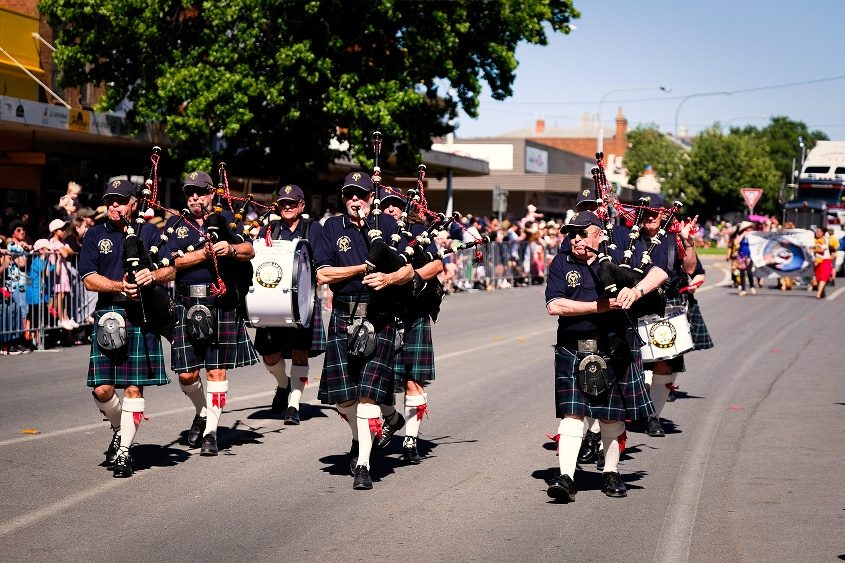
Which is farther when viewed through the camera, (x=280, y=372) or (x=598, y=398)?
(x=280, y=372)

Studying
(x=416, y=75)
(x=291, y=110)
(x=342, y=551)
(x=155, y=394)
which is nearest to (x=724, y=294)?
(x=416, y=75)

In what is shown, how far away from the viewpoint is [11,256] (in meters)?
15.5

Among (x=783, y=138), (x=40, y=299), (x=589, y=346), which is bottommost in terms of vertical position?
(x=40, y=299)

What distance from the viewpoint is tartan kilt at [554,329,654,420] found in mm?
7535

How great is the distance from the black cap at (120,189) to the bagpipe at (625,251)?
3.03 meters

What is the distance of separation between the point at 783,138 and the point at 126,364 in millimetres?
134278

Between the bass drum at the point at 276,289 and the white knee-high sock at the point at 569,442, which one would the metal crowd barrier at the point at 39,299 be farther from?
the white knee-high sock at the point at 569,442

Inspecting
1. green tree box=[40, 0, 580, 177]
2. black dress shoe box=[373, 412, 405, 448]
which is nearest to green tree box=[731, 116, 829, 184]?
green tree box=[40, 0, 580, 177]

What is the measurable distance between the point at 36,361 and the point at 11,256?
1.48 meters

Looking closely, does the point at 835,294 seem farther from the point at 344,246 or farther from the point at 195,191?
the point at 344,246

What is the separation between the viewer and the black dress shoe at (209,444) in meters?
8.85

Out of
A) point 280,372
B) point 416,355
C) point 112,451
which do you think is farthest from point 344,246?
point 280,372

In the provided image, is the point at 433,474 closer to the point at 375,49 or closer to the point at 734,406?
the point at 734,406

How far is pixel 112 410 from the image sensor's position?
8242 mm
